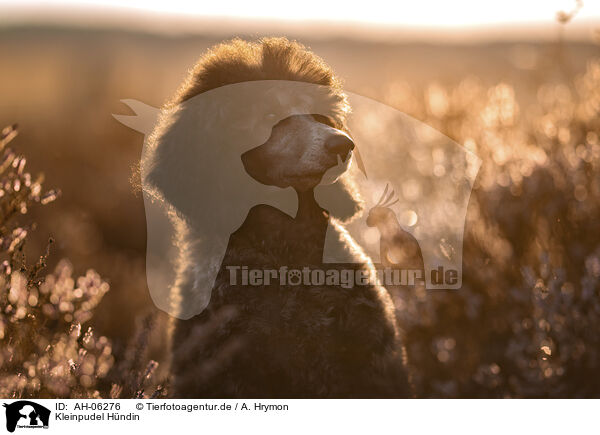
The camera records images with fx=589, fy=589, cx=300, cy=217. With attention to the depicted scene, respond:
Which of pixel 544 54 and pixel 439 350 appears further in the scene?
pixel 544 54

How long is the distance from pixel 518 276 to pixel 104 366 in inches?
123

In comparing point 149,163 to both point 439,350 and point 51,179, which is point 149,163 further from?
point 51,179

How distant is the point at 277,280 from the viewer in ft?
9.50

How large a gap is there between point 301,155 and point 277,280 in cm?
63

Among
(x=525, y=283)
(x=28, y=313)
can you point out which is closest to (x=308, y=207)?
(x=28, y=313)

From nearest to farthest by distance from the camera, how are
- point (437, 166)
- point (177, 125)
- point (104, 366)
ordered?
point (104, 366) < point (177, 125) < point (437, 166)

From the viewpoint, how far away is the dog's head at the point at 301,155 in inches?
114

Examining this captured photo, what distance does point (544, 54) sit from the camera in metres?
6.68

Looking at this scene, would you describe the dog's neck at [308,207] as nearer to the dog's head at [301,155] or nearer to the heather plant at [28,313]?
the dog's head at [301,155]

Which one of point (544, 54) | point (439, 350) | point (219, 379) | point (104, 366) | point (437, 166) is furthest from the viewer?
point (544, 54)
